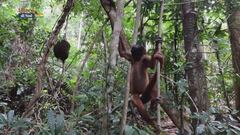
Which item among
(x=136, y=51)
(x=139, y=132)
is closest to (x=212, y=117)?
(x=139, y=132)

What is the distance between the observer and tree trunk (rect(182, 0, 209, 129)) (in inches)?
149

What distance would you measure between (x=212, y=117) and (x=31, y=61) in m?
3.45

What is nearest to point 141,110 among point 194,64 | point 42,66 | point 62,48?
point 194,64

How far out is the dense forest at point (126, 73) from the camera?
9.52ft

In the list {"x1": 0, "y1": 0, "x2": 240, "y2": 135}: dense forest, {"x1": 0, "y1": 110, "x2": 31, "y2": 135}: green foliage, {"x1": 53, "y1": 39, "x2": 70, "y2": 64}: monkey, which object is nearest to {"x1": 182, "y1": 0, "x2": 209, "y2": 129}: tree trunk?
{"x1": 0, "y1": 0, "x2": 240, "y2": 135}: dense forest

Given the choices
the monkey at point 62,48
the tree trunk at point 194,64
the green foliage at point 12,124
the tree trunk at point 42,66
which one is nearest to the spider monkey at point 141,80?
the tree trunk at point 194,64

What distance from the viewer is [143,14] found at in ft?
14.4

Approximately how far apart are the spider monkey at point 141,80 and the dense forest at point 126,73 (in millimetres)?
13

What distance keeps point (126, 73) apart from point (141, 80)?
30 cm

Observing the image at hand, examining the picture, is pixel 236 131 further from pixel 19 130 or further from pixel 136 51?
pixel 19 130

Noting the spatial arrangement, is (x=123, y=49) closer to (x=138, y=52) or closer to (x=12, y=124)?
(x=138, y=52)

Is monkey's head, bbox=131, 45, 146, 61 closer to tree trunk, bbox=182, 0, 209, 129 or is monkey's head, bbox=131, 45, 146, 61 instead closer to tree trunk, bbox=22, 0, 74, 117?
tree trunk, bbox=182, 0, 209, 129

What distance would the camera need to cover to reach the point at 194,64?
3809mm

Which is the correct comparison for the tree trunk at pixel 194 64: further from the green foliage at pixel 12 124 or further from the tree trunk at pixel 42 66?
the green foliage at pixel 12 124
